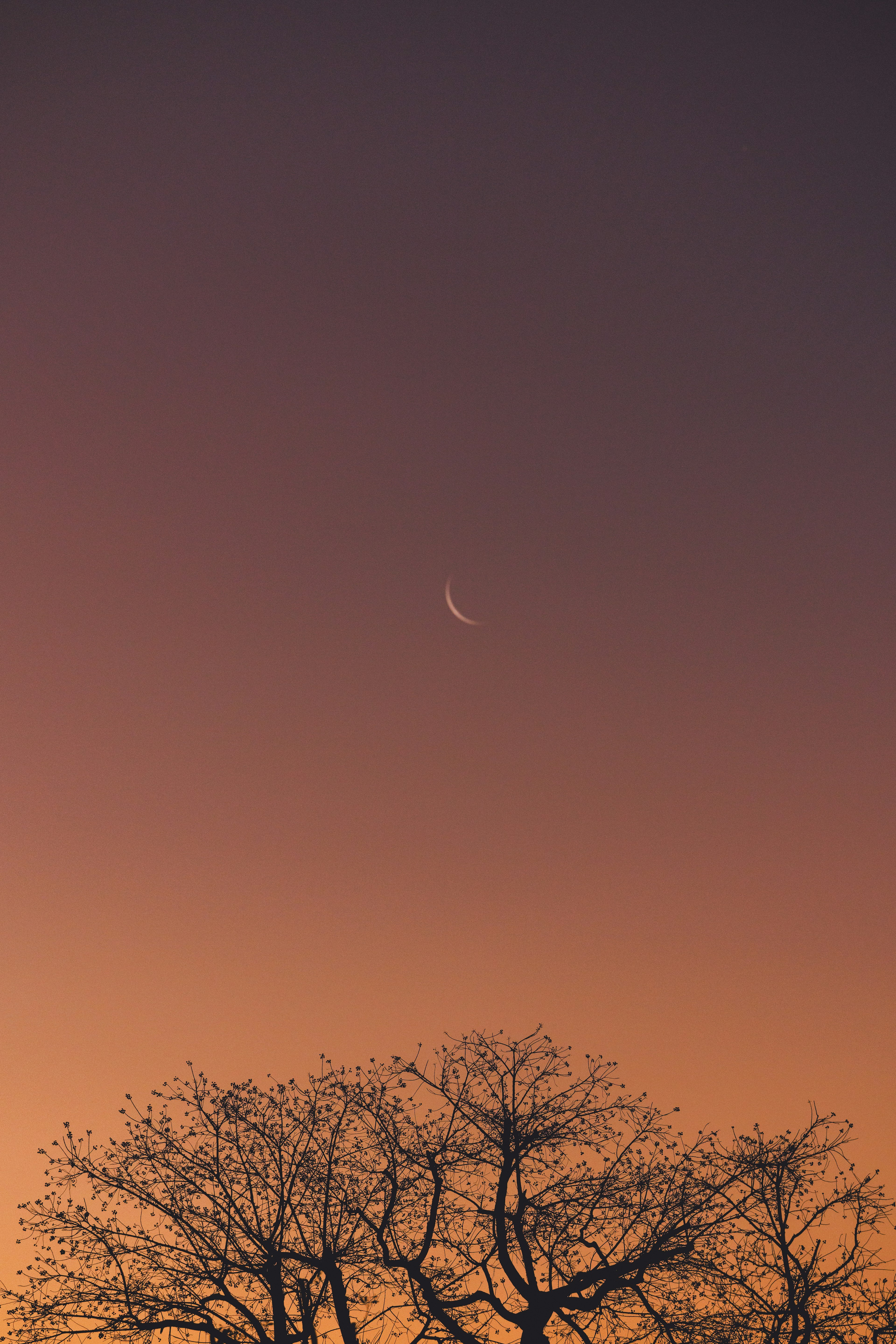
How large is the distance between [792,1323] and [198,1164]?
43.0 feet

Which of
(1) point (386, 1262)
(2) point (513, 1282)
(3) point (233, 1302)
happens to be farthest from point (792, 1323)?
(3) point (233, 1302)

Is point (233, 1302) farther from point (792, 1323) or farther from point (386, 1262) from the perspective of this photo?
point (792, 1323)

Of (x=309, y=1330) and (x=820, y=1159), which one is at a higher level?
(x=820, y=1159)

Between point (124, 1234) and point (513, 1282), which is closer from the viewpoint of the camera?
point (513, 1282)

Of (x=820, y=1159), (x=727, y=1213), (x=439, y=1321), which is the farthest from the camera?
(x=820, y=1159)

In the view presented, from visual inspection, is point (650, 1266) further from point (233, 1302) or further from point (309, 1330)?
point (233, 1302)

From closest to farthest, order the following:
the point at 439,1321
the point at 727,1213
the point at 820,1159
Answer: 1. the point at 439,1321
2. the point at 727,1213
3. the point at 820,1159

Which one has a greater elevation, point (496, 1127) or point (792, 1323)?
point (496, 1127)

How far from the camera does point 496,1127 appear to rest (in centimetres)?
2119

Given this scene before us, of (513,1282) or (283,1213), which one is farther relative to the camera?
(283,1213)

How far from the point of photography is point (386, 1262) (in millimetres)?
19828

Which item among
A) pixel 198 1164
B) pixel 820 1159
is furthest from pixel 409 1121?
pixel 820 1159

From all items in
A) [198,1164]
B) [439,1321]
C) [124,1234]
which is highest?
[198,1164]

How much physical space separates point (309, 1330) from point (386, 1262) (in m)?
2.24
